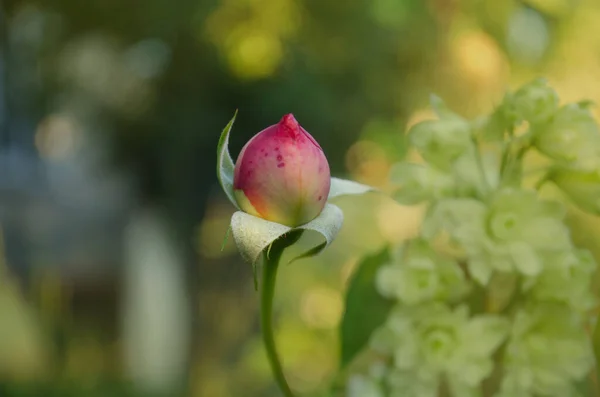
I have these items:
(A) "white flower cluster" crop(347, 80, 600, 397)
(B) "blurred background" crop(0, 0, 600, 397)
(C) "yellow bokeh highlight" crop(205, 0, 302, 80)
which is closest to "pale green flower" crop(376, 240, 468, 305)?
(A) "white flower cluster" crop(347, 80, 600, 397)

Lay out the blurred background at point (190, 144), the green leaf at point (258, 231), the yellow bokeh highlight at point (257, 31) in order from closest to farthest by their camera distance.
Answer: the green leaf at point (258, 231) → the blurred background at point (190, 144) → the yellow bokeh highlight at point (257, 31)

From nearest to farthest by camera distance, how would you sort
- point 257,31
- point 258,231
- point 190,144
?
point 258,231 → point 257,31 → point 190,144

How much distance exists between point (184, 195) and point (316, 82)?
14.3 inches

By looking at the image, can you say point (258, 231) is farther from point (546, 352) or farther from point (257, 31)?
point (257, 31)

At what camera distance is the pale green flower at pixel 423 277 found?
0.61 ft

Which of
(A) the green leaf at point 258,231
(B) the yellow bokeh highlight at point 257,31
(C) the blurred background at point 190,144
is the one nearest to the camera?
(A) the green leaf at point 258,231

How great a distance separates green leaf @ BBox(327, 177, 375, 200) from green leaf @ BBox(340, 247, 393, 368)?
6 centimetres

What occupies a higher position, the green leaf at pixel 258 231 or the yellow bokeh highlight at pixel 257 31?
the green leaf at pixel 258 231

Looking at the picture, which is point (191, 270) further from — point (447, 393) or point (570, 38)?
point (447, 393)

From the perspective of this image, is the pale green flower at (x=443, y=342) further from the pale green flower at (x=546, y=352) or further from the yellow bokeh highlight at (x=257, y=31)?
the yellow bokeh highlight at (x=257, y=31)

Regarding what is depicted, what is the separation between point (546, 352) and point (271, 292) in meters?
0.08

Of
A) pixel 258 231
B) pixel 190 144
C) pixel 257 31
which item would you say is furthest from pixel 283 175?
pixel 190 144

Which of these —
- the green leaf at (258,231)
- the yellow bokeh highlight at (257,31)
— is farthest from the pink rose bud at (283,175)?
the yellow bokeh highlight at (257,31)

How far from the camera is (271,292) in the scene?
15 cm
